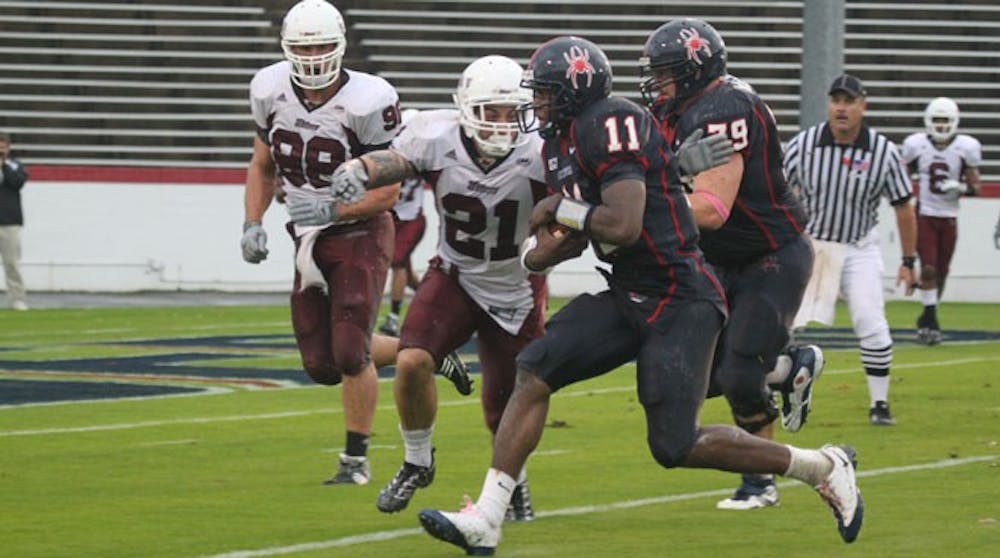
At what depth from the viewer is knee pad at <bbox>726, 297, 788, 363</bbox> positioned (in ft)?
24.3

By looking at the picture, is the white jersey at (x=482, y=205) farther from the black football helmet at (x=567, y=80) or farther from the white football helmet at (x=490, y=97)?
the black football helmet at (x=567, y=80)

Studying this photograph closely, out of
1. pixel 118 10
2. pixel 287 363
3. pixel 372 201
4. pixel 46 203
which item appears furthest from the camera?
pixel 118 10

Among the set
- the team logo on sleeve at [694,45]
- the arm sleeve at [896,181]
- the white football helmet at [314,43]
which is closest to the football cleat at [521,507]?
the team logo on sleeve at [694,45]

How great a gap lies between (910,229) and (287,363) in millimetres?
4543

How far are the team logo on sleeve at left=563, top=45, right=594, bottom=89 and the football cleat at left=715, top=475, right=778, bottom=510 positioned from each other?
1.82 meters

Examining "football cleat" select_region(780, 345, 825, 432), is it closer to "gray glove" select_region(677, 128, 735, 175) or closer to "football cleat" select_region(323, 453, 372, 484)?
"gray glove" select_region(677, 128, 735, 175)

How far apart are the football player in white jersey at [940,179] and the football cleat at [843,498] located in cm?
1041

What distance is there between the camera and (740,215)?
748 cm

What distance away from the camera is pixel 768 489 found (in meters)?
7.57

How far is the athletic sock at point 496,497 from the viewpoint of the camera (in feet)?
20.8

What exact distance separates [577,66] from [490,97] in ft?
2.23

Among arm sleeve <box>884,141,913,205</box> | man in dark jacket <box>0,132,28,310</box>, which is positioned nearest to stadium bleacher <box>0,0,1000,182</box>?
man in dark jacket <box>0,132,28,310</box>

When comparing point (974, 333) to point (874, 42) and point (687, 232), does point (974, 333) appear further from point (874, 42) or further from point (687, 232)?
point (687, 232)

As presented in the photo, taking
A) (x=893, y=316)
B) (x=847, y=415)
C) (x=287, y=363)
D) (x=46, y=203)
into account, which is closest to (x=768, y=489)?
(x=847, y=415)
